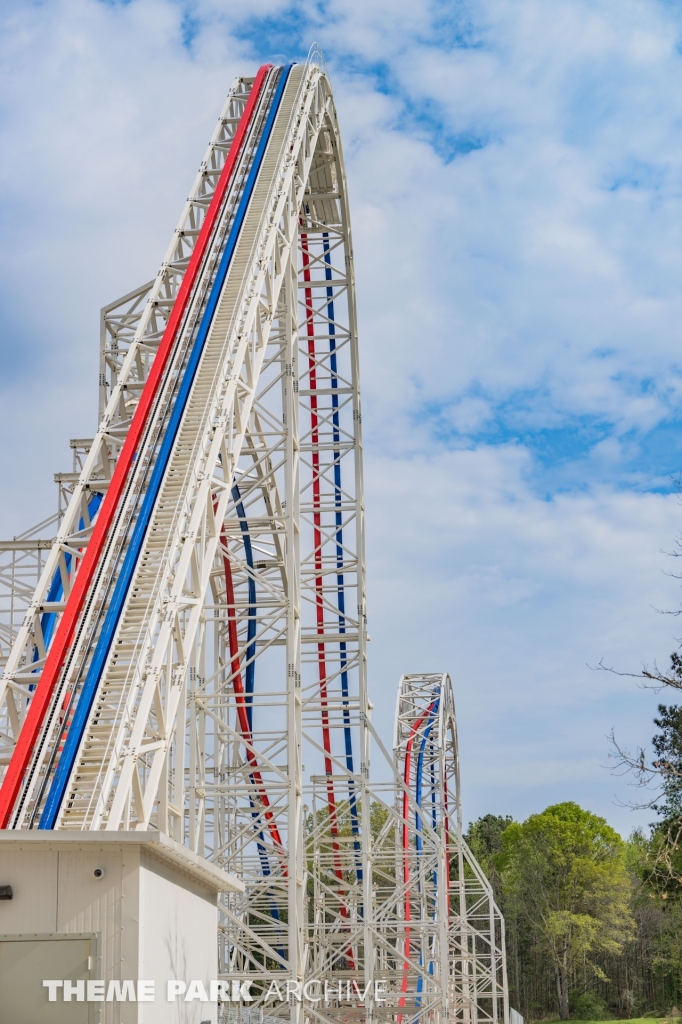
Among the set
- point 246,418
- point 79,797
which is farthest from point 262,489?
point 79,797

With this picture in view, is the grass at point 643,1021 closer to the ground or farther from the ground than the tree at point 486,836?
closer to the ground

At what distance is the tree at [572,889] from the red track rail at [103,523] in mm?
40809

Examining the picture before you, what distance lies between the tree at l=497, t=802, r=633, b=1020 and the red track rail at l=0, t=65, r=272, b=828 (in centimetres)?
4081

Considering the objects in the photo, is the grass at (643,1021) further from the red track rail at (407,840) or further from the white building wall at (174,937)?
the white building wall at (174,937)

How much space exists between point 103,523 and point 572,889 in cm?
4527

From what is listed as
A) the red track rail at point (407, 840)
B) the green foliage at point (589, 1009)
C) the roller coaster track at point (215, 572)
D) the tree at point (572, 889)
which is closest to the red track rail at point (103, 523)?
the roller coaster track at point (215, 572)

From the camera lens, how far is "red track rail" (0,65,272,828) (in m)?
12.3

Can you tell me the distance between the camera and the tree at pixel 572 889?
52.4 meters

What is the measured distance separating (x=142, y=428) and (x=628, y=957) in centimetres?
4838

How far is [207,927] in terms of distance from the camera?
1152cm

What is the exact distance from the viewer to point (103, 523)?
1455 centimetres

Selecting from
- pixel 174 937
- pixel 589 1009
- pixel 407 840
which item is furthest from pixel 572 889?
pixel 174 937

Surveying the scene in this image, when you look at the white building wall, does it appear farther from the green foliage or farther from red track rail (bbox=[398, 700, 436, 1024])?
the green foliage

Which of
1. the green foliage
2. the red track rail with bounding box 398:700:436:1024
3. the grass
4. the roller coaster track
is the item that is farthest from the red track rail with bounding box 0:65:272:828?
the green foliage
